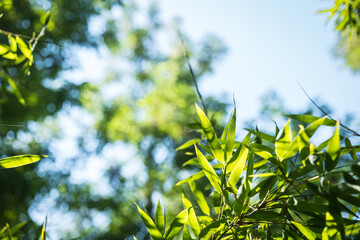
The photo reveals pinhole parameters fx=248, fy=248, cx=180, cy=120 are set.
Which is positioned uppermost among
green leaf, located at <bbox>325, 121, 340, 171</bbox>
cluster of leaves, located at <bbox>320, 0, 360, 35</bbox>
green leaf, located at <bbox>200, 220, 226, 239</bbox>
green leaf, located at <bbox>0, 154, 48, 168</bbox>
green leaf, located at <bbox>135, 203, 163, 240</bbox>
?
cluster of leaves, located at <bbox>320, 0, 360, 35</bbox>

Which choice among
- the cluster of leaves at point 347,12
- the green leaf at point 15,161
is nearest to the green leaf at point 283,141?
the green leaf at point 15,161

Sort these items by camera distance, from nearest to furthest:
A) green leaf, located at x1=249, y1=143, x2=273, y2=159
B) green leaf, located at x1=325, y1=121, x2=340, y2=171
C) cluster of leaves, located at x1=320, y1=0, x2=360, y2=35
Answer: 1. green leaf, located at x1=325, y1=121, x2=340, y2=171
2. green leaf, located at x1=249, y1=143, x2=273, y2=159
3. cluster of leaves, located at x1=320, y1=0, x2=360, y2=35

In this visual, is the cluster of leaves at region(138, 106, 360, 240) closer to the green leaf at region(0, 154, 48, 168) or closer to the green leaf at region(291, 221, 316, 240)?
the green leaf at region(291, 221, 316, 240)

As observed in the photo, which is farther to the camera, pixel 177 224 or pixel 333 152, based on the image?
pixel 177 224

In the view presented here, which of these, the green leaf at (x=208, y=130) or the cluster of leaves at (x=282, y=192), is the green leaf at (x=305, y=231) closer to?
the cluster of leaves at (x=282, y=192)

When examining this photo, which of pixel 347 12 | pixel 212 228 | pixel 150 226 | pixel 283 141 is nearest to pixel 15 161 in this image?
pixel 150 226

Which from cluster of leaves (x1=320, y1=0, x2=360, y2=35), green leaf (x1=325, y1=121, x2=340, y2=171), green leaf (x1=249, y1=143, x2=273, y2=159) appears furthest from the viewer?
cluster of leaves (x1=320, y1=0, x2=360, y2=35)

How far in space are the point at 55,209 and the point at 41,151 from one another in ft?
4.28

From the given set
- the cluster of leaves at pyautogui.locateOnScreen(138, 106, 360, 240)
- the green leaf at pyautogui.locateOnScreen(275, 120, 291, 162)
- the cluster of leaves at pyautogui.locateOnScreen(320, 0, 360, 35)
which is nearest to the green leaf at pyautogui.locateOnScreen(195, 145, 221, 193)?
the cluster of leaves at pyautogui.locateOnScreen(138, 106, 360, 240)

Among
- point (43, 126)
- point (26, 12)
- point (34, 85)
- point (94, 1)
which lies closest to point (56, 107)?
point (34, 85)

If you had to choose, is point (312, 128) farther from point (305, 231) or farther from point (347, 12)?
point (347, 12)

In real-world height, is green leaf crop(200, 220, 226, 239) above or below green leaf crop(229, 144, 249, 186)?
below

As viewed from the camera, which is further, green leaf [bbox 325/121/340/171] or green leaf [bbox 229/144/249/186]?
green leaf [bbox 229/144/249/186]

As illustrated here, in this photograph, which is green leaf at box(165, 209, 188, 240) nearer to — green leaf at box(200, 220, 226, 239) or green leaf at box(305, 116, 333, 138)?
green leaf at box(200, 220, 226, 239)
